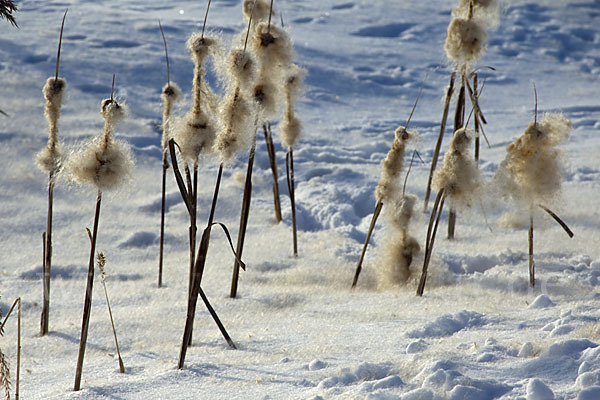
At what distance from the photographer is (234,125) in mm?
1836

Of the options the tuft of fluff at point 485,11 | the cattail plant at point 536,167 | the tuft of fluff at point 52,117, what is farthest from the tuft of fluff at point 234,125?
the tuft of fluff at point 485,11

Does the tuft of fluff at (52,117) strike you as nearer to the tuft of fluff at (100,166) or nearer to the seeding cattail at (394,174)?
the tuft of fluff at (100,166)

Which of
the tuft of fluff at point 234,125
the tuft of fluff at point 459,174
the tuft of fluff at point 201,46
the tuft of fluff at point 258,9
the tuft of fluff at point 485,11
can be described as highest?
the tuft of fluff at point 485,11

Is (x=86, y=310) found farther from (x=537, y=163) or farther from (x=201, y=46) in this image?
(x=537, y=163)

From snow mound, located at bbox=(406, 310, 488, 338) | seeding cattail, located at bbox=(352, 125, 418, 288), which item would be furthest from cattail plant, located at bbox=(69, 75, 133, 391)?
seeding cattail, located at bbox=(352, 125, 418, 288)

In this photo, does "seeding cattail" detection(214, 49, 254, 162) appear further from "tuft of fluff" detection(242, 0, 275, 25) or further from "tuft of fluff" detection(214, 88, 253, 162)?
"tuft of fluff" detection(242, 0, 275, 25)

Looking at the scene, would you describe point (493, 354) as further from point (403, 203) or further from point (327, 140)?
point (327, 140)

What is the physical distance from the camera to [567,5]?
9.80 meters

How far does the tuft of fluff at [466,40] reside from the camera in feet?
8.94

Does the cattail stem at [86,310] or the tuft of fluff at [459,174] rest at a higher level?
the tuft of fluff at [459,174]

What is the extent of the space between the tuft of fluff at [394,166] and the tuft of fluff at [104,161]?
1.15m

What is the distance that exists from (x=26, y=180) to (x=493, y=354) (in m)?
3.47

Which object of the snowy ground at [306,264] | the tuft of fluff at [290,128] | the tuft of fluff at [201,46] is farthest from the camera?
the tuft of fluff at [290,128]

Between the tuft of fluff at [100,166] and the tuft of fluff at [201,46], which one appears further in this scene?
the tuft of fluff at [201,46]
